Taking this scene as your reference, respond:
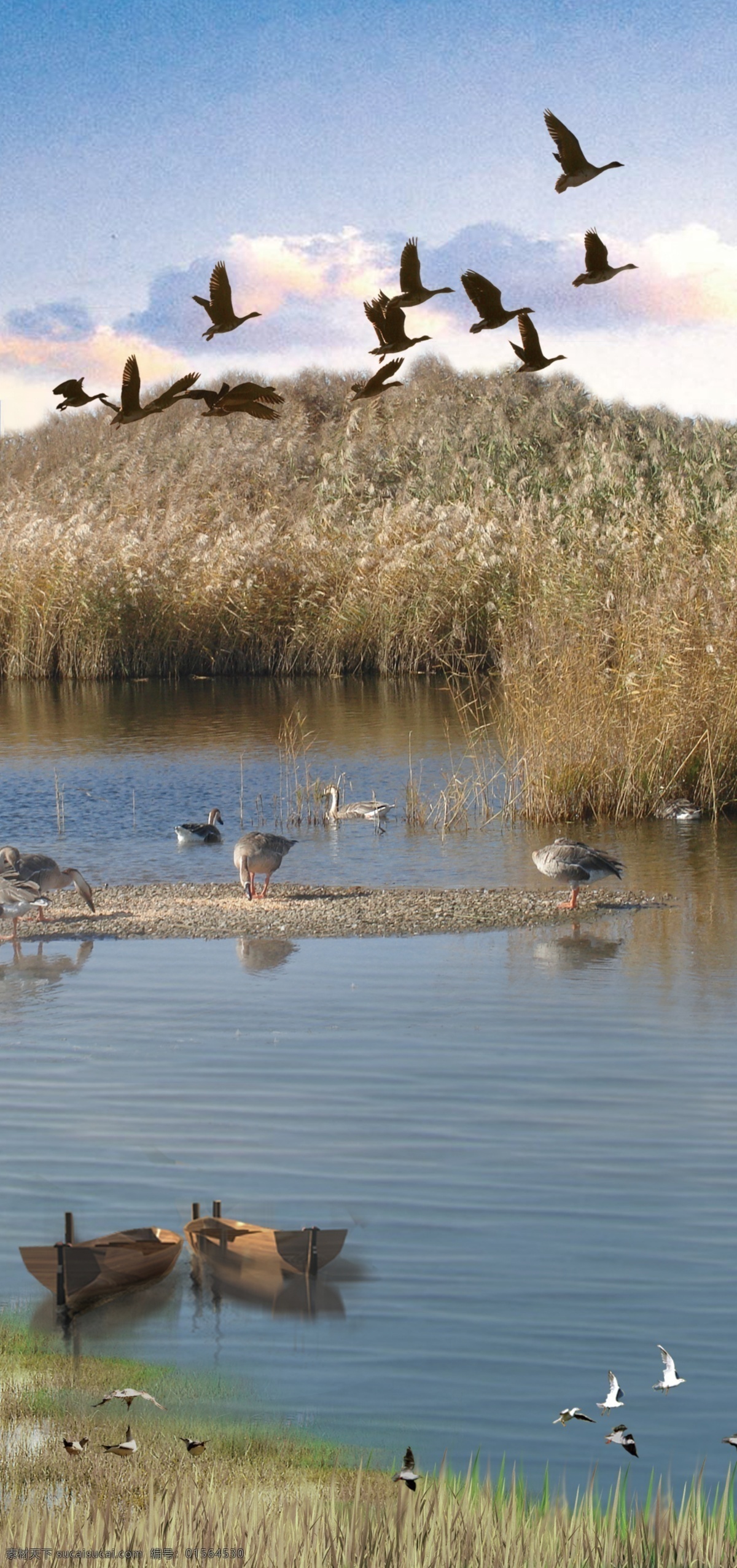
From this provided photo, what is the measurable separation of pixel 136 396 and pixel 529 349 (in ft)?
4.54

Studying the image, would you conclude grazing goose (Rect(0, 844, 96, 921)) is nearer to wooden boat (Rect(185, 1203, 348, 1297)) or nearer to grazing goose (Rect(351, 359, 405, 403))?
wooden boat (Rect(185, 1203, 348, 1297))

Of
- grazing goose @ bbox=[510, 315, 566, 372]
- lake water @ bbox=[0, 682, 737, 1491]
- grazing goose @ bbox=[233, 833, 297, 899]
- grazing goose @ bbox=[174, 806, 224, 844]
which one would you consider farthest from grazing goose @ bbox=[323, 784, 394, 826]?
grazing goose @ bbox=[510, 315, 566, 372]

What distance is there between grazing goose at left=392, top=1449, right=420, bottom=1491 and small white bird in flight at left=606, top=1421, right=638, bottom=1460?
0.59 metres

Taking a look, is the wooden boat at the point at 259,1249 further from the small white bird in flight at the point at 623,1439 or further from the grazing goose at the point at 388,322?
the grazing goose at the point at 388,322

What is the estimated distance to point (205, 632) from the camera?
34.3 metres

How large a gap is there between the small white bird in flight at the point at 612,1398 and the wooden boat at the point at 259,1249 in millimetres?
1262


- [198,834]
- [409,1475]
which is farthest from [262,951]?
[409,1475]

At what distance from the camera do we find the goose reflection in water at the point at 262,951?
1224 cm

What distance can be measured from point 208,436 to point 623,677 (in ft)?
218

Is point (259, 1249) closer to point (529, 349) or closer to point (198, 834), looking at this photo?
point (529, 349)

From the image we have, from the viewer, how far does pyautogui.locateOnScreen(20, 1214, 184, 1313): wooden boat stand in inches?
241

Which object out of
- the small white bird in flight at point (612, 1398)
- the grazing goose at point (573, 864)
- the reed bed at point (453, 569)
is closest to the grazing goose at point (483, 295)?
the small white bird in flight at point (612, 1398)

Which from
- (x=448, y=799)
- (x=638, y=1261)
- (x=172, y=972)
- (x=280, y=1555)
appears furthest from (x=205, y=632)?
(x=280, y=1555)

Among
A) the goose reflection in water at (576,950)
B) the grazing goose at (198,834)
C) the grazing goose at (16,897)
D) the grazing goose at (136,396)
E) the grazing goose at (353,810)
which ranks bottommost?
the goose reflection in water at (576,950)
